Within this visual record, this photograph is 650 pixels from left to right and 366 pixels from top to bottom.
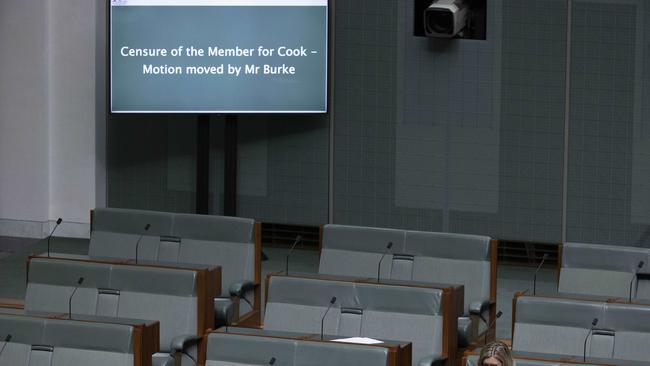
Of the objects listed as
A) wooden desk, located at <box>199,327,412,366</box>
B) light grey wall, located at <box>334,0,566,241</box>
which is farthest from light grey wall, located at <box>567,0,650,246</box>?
wooden desk, located at <box>199,327,412,366</box>

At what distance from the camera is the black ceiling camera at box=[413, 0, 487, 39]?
385 inches

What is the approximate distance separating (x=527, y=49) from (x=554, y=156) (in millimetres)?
891

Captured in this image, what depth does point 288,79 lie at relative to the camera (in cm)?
995

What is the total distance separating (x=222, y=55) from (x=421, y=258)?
3.19 meters

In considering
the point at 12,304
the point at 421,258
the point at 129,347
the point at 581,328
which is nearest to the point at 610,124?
the point at 421,258

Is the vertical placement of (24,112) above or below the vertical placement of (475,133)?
above

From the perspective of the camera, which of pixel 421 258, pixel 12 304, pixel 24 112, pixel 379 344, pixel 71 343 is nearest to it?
pixel 379 344

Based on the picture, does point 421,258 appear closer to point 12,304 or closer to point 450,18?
point 12,304

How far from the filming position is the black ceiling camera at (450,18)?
978cm

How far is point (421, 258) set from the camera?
749cm

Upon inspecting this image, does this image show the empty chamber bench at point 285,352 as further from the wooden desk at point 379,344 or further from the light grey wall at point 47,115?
the light grey wall at point 47,115

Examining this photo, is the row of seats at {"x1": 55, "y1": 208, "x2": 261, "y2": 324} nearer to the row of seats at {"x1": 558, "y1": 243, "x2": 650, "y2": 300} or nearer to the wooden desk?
the wooden desk

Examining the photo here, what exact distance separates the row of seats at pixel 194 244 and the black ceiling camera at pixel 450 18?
115 inches

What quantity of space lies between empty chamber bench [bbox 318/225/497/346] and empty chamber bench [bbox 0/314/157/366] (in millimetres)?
1942
